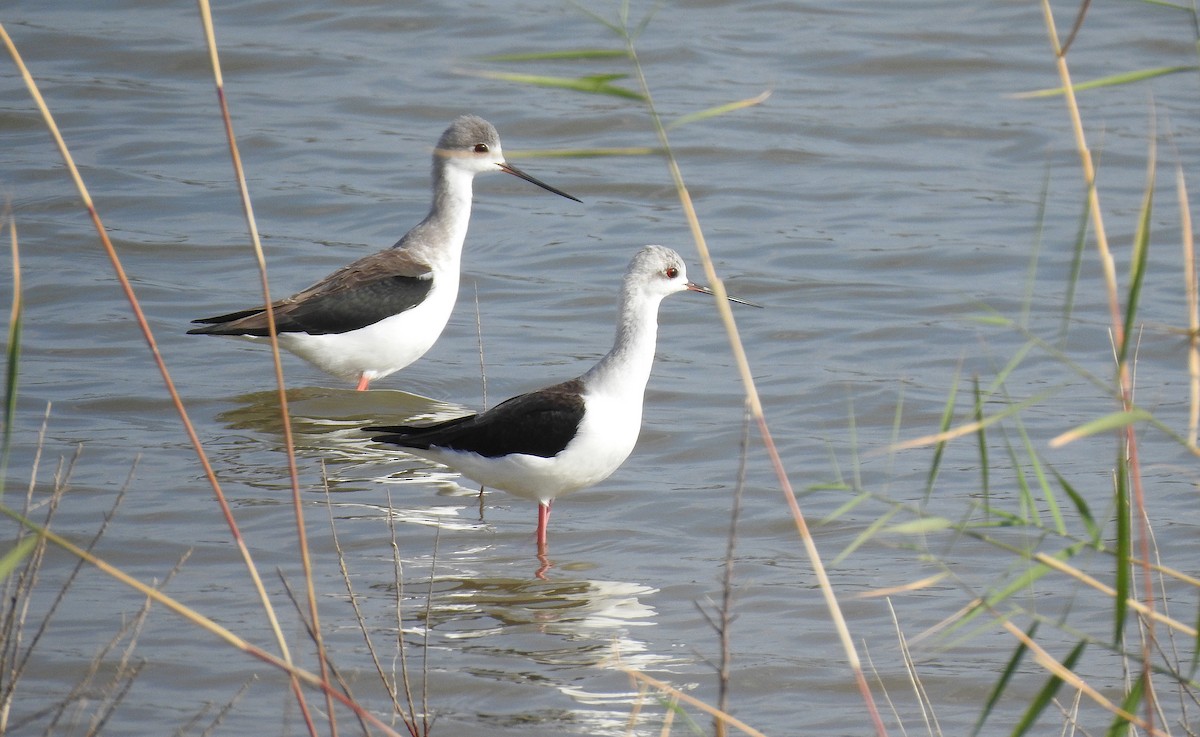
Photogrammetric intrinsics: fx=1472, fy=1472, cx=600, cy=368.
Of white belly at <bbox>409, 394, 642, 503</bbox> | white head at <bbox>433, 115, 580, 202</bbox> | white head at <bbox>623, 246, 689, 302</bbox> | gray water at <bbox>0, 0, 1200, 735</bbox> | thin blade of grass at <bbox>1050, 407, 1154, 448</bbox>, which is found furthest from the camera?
white head at <bbox>433, 115, 580, 202</bbox>

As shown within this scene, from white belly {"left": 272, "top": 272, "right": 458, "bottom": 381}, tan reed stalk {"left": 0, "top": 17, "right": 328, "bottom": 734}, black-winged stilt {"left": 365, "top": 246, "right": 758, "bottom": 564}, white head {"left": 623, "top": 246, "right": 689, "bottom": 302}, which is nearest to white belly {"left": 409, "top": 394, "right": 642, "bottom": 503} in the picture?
black-winged stilt {"left": 365, "top": 246, "right": 758, "bottom": 564}

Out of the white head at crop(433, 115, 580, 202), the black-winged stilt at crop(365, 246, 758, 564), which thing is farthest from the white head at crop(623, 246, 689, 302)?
the white head at crop(433, 115, 580, 202)

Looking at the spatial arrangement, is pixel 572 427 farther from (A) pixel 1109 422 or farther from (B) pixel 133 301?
(A) pixel 1109 422

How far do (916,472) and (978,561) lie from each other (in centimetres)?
98

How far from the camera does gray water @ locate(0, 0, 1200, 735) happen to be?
15.2ft

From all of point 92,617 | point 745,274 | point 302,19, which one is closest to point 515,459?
point 92,617

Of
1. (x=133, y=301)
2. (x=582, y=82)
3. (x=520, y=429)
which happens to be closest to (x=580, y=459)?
(x=520, y=429)

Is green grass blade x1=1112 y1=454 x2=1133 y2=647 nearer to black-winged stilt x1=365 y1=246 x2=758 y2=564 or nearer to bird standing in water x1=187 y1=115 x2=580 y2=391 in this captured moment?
black-winged stilt x1=365 y1=246 x2=758 y2=564

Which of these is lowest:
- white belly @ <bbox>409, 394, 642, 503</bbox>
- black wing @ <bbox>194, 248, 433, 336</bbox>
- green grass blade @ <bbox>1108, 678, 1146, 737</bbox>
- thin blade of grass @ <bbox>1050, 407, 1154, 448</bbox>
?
white belly @ <bbox>409, 394, 642, 503</bbox>

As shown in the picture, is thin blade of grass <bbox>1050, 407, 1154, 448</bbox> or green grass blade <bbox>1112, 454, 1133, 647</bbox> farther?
green grass blade <bbox>1112, 454, 1133, 647</bbox>

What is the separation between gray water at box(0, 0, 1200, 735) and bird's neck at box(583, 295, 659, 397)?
0.64 meters

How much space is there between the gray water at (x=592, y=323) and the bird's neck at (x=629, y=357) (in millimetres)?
641

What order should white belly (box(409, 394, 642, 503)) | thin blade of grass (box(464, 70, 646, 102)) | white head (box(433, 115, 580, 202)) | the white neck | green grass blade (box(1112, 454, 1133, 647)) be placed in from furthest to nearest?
1. white head (box(433, 115, 580, 202))
2. the white neck
3. white belly (box(409, 394, 642, 503))
4. thin blade of grass (box(464, 70, 646, 102))
5. green grass blade (box(1112, 454, 1133, 647))

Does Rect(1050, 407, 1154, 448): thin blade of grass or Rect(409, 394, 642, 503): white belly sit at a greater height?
Rect(1050, 407, 1154, 448): thin blade of grass
